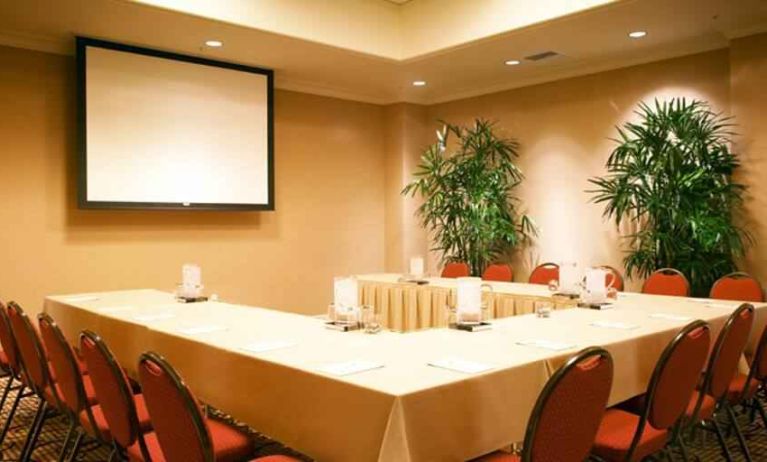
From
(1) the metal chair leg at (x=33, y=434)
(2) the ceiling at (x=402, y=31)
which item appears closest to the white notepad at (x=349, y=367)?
(1) the metal chair leg at (x=33, y=434)

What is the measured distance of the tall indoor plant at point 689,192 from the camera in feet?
17.1

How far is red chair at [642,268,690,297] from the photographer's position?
15.5 feet

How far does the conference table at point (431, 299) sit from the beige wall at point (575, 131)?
1.68 m

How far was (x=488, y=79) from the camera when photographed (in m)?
7.10

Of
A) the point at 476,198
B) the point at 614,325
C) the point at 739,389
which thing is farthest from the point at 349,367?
the point at 476,198

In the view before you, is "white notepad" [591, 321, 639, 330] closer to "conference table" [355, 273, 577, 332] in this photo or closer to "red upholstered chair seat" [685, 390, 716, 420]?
"red upholstered chair seat" [685, 390, 716, 420]

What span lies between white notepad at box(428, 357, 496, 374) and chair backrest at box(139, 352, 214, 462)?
800 mm

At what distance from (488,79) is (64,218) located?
450 cm

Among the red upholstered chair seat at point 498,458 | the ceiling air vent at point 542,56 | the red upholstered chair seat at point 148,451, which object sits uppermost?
the ceiling air vent at point 542,56

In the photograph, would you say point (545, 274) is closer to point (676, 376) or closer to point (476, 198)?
point (476, 198)

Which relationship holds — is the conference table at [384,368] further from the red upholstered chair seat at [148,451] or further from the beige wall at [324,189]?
the beige wall at [324,189]

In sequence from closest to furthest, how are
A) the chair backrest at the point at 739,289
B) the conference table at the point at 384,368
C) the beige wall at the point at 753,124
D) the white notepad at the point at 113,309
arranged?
the conference table at the point at 384,368, the white notepad at the point at 113,309, the chair backrest at the point at 739,289, the beige wall at the point at 753,124

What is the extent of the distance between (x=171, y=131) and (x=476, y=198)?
10.2ft

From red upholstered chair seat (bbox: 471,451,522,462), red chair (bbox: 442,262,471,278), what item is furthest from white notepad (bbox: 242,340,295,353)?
red chair (bbox: 442,262,471,278)
